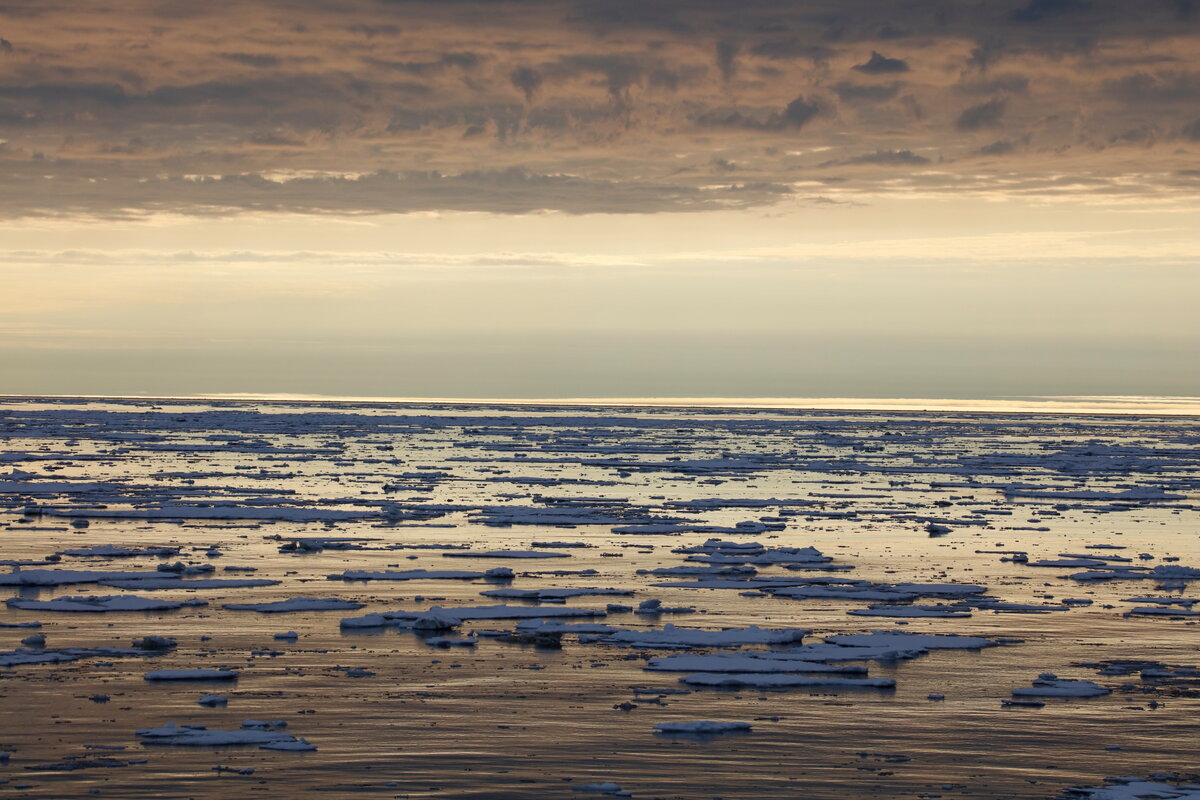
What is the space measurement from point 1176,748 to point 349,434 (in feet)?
210

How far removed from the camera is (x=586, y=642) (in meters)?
15.2

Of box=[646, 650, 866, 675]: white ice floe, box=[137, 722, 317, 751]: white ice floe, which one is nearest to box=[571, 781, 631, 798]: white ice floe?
box=[137, 722, 317, 751]: white ice floe

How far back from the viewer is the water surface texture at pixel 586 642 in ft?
34.6

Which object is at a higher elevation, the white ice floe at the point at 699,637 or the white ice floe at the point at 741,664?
the white ice floe at the point at 699,637

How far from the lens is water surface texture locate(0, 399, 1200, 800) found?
1055cm

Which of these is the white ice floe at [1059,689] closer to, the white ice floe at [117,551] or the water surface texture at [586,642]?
the water surface texture at [586,642]

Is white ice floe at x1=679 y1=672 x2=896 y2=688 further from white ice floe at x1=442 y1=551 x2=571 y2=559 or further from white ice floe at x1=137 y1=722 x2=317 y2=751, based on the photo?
white ice floe at x1=442 y1=551 x2=571 y2=559

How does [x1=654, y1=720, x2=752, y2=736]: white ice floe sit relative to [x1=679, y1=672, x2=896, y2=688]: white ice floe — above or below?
below

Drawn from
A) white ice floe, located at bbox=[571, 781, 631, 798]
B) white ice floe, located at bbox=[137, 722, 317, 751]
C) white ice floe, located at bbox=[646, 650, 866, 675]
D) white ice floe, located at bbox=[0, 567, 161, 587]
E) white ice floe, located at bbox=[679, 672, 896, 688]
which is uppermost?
white ice floe, located at bbox=[0, 567, 161, 587]

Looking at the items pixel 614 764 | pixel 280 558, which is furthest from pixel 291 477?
pixel 614 764

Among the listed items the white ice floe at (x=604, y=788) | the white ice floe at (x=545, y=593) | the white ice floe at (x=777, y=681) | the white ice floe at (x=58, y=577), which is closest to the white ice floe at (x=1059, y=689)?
the white ice floe at (x=777, y=681)

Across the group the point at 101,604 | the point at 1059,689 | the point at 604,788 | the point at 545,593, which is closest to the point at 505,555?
the point at 545,593

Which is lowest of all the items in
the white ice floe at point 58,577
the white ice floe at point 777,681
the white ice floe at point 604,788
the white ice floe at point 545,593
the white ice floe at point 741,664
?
the white ice floe at point 604,788

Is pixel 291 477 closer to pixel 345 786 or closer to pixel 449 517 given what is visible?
pixel 449 517
